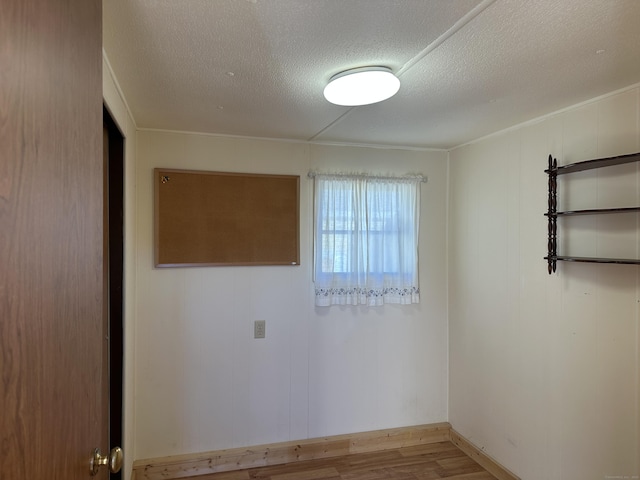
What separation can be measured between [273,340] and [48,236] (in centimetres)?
234

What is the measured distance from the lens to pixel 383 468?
2.77 meters

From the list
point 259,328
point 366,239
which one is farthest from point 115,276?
point 366,239

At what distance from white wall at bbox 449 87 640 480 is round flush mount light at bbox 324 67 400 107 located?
1.15m

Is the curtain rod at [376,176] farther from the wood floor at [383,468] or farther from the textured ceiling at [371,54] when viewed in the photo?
the wood floor at [383,468]

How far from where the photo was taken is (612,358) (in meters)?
1.96

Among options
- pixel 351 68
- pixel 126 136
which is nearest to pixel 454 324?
pixel 351 68

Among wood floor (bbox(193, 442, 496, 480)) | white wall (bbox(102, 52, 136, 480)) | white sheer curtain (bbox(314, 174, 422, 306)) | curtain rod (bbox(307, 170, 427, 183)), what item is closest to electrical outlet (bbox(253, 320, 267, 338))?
white sheer curtain (bbox(314, 174, 422, 306))

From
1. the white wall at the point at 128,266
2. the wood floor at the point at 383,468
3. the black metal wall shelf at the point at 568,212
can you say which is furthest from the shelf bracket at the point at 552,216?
the white wall at the point at 128,266

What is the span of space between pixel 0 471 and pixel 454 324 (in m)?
3.06

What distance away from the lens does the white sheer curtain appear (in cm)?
296

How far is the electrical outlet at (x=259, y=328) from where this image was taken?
2.85 meters

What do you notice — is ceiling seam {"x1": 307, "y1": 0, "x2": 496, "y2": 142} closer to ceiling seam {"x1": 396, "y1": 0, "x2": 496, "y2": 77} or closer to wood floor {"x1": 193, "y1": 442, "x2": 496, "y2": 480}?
ceiling seam {"x1": 396, "y1": 0, "x2": 496, "y2": 77}

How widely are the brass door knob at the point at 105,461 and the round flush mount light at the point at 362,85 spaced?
1585 mm

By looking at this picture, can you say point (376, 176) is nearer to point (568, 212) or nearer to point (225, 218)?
point (225, 218)
